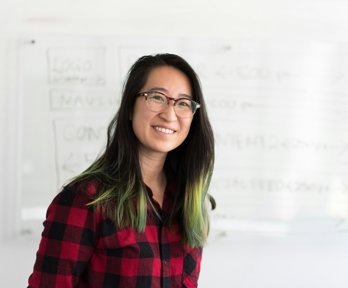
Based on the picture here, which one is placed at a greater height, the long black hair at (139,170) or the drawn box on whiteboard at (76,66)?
the drawn box on whiteboard at (76,66)

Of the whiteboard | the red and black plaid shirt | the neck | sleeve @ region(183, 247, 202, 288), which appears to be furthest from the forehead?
the whiteboard

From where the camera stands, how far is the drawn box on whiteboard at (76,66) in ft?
5.37

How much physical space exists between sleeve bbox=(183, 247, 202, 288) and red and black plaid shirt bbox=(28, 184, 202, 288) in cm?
7

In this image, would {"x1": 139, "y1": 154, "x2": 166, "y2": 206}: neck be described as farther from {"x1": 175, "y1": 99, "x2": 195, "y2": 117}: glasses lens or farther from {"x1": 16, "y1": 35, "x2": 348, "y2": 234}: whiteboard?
{"x1": 16, "y1": 35, "x2": 348, "y2": 234}: whiteboard

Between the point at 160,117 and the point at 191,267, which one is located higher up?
the point at 160,117

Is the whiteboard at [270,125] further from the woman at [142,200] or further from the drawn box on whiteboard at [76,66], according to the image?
the woman at [142,200]

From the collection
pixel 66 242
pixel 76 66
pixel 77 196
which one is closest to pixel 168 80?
pixel 77 196

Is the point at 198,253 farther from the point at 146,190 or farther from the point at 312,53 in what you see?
the point at 312,53

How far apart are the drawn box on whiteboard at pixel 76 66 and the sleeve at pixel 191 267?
91 cm

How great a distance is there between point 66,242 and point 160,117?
39cm

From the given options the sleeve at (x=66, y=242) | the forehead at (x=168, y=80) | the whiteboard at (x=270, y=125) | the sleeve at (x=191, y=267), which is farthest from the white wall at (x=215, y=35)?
the sleeve at (x=66, y=242)

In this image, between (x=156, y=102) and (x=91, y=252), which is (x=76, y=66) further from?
(x=91, y=252)

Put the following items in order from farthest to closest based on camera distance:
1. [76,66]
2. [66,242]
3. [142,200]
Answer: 1. [76,66]
2. [142,200]
3. [66,242]

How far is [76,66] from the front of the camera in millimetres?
1650
